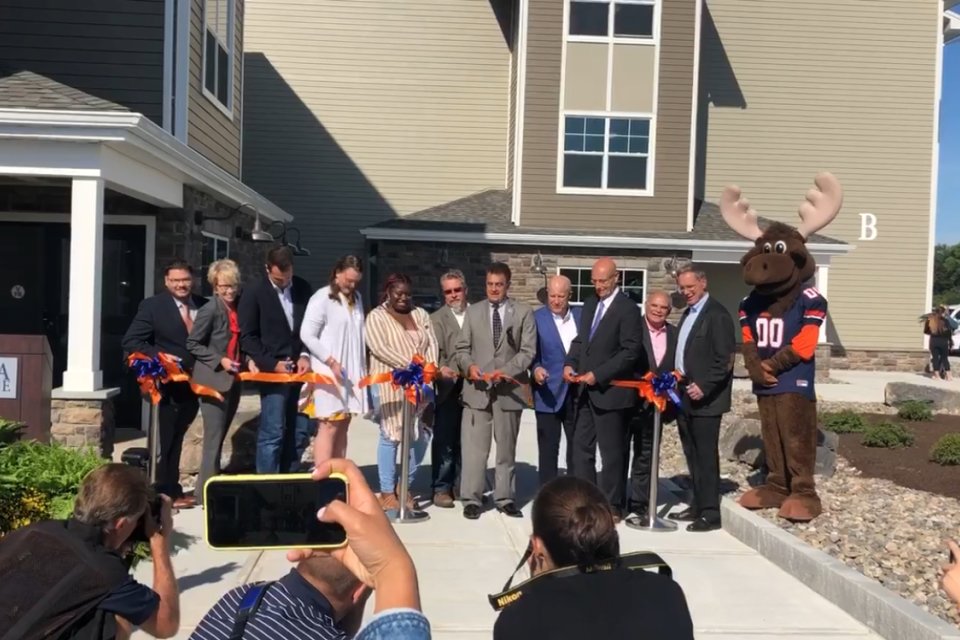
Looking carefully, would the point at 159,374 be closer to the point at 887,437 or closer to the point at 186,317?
the point at 186,317

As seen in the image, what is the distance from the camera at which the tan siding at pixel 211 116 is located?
11.4 m

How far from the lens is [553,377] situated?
7023 millimetres

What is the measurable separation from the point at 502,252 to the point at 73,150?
11.0 m

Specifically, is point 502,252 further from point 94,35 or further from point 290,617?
point 290,617

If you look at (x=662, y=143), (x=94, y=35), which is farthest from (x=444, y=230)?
(x=94, y=35)

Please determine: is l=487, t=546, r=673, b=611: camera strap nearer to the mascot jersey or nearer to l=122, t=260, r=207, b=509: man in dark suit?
the mascot jersey

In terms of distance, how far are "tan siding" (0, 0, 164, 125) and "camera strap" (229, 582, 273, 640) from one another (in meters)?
9.35

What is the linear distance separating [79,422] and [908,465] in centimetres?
758

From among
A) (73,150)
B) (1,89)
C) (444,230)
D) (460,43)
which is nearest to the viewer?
(73,150)

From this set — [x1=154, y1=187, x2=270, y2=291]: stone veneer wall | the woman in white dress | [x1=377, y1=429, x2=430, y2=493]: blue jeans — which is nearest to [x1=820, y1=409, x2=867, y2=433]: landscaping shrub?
[x1=377, y1=429, x2=430, y2=493]: blue jeans

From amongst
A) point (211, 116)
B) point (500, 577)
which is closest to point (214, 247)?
point (211, 116)

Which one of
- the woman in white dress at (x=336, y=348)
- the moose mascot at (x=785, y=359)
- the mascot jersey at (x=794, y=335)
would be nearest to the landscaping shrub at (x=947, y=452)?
the moose mascot at (x=785, y=359)

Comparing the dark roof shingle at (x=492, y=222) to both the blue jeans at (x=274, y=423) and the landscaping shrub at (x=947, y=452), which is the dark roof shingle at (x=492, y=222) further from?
the blue jeans at (x=274, y=423)

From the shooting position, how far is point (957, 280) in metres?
73.7
